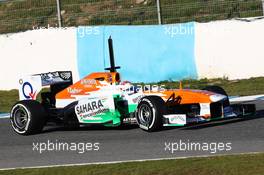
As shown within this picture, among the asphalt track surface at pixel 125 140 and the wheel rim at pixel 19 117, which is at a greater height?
the wheel rim at pixel 19 117

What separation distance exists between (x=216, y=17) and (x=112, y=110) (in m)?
8.55

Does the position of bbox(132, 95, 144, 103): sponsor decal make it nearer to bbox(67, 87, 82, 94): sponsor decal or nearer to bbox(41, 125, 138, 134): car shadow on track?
bbox(41, 125, 138, 134): car shadow on track

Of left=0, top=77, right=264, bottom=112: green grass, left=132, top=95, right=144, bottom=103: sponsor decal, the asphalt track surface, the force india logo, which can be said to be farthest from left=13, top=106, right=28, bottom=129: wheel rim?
left=0, top=77, right=264, bottom=112: green grass

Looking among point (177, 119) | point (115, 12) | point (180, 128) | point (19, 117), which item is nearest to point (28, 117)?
point (19, 117)

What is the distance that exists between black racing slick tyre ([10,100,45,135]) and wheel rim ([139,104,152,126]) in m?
1.80

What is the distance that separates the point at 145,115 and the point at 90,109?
3.49 ft

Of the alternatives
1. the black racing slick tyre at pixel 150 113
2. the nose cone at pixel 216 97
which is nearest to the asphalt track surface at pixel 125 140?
the black racing slick tyre at pixel 150 113

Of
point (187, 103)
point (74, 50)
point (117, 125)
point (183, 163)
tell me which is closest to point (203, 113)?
point (187, 103)

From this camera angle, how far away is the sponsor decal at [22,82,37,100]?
512 inches

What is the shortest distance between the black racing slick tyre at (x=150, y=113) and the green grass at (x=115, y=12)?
8.00 metres

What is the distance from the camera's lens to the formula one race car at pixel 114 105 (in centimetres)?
1142

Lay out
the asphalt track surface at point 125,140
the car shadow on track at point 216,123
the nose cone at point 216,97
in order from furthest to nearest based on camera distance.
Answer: the car shadow on track at point 216,123, the nose cone at point 216,97, the asphalt track surface at point 125,140

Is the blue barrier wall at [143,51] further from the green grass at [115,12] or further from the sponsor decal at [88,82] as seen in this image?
the sponsor decal at [88,82]

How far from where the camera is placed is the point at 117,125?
12023mm
